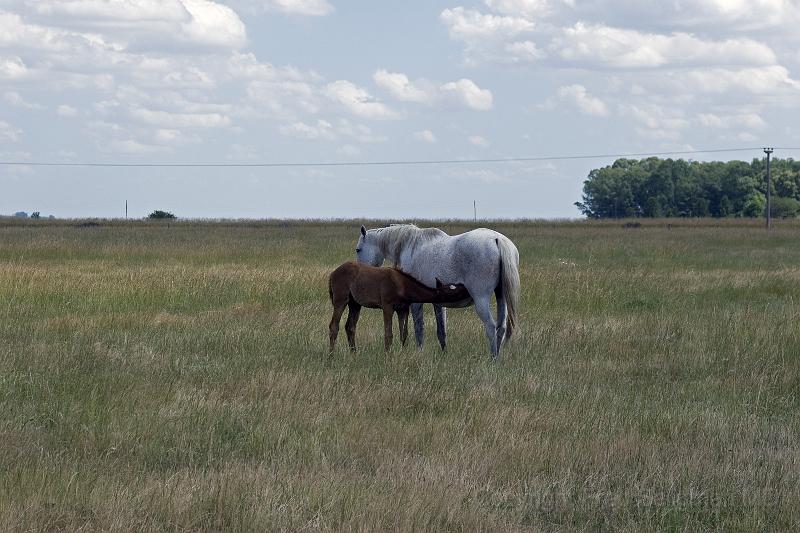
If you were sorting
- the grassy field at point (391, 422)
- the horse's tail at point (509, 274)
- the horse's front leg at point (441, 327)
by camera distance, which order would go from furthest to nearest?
the horse's front leg at point (441, 327)
the horse's tail at point (509, 274)
the grassy field at point (391, 422)

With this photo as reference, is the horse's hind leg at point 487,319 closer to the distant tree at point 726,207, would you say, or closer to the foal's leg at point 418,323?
the foal's leg at point 418,323

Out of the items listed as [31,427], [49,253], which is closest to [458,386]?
[31,427]

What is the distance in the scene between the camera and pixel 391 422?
26.3 ft

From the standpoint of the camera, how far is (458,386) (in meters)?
9.58

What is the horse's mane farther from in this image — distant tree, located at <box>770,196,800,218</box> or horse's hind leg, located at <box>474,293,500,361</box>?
distant tree, located at <box>770,196,800,218</box>

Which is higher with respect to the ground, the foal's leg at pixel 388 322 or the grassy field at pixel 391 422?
the foal's leg at pixel 388 322

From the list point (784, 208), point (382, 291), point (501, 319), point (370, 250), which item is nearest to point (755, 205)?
point (784, 208)

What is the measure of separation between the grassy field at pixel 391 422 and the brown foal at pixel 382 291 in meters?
0.52

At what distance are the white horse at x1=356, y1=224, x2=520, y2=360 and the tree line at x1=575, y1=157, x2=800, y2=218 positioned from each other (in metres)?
108

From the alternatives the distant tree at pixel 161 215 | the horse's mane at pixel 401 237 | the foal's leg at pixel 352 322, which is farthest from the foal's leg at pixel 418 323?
the distant tree at pixel 161 215

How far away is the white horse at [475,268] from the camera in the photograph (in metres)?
11.5

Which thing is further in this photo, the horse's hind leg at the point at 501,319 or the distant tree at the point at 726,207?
the distant tree at the point at 726,207

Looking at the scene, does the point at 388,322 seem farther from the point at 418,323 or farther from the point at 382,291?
the point at 418,323

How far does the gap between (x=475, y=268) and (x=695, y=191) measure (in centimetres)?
11365
